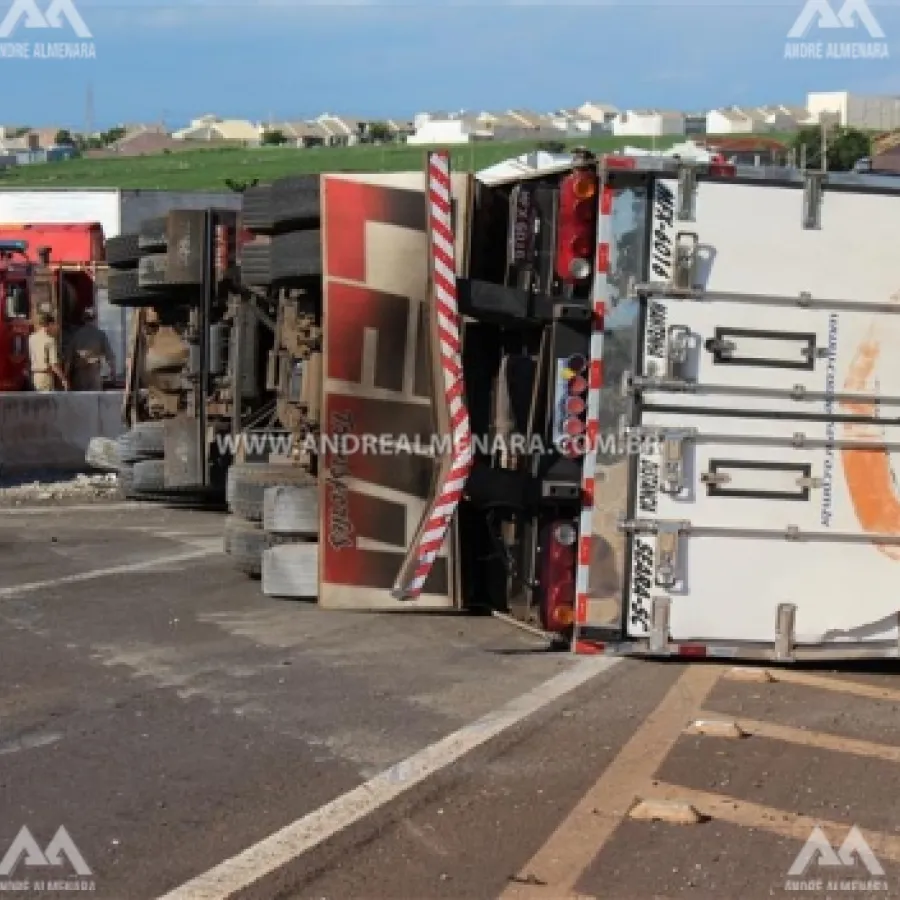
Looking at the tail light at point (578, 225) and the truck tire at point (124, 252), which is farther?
the truck tire at point (124, 252)

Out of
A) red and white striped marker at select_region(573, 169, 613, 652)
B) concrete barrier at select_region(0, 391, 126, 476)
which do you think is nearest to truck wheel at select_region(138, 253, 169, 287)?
concrete barrier at select_region(0, 391, 126, 476)

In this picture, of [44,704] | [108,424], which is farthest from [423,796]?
[108,424]

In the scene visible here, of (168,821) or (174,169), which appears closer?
(168,821)

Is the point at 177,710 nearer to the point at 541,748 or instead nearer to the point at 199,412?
the point at 541,748

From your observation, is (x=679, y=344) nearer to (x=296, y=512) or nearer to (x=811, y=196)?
(x=811, y=196)

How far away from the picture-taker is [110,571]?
1069 cm

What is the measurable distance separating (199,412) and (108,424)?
5.38 meters

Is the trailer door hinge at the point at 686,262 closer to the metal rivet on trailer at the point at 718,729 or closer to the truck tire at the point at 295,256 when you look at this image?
the metal rivet on trailer at the point at 718,729

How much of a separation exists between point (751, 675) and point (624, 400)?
155 centimetres

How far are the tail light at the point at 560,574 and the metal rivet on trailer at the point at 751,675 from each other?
89 cm

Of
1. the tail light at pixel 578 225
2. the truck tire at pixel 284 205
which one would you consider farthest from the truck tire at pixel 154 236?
the tail light at pixel 578 225

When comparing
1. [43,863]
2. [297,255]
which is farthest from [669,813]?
[297,255]

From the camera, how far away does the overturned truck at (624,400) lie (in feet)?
25.3

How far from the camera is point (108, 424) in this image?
56.1 ft
